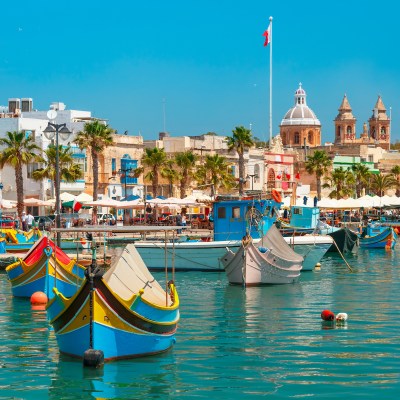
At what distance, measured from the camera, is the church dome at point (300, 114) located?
15812cm

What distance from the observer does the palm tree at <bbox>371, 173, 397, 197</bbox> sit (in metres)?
111

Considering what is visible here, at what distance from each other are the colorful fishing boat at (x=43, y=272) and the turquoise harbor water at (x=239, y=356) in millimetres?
647

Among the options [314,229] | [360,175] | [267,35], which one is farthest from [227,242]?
[360,175]

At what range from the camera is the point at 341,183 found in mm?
102812

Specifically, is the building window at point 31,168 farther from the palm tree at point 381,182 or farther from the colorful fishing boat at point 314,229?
the palm tree at point 381,182

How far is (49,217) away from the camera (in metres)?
65.1

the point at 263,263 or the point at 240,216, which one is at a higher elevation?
the point at 240,216

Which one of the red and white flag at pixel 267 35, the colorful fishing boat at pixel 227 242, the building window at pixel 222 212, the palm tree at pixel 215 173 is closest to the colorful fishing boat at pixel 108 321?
the colorful fishing boat at pixel 227 242

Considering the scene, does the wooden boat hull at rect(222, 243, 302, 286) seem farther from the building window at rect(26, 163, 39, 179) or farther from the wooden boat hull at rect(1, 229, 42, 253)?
the building window at rect(26, 163, 39, 179)

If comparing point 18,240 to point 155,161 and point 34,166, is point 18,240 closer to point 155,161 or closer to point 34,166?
point 34,166

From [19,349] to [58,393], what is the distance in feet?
14.5

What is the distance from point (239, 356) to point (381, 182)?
9187 centimetres

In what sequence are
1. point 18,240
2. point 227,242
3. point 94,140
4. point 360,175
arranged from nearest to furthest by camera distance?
point 227,242
point 18,240
point 94,140
point 360,175

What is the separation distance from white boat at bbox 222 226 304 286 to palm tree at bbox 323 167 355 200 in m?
64.1
